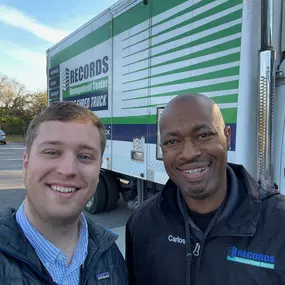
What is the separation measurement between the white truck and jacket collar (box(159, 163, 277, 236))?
3.69 ft

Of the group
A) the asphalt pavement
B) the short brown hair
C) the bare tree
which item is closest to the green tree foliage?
the bare tree

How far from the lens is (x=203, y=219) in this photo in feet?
5.37

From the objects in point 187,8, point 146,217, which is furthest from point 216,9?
point 146,217

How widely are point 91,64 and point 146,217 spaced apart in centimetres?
427

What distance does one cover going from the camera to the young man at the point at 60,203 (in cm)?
137

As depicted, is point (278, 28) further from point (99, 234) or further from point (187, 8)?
point (99, 234)

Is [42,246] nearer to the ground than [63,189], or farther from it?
nearer to the ground

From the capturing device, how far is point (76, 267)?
1400 millimetres

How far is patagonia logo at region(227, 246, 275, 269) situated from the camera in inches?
54.7

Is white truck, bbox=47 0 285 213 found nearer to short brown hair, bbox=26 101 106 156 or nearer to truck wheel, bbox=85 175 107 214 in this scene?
truck wheel, bbox=85 175 107 214

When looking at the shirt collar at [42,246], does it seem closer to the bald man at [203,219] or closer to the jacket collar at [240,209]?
the bald man at [203,219]

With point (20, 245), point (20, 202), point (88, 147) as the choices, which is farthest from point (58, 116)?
point (20, 202)

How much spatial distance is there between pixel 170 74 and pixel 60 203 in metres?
2.69

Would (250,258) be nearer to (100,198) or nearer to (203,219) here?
(203,219)
